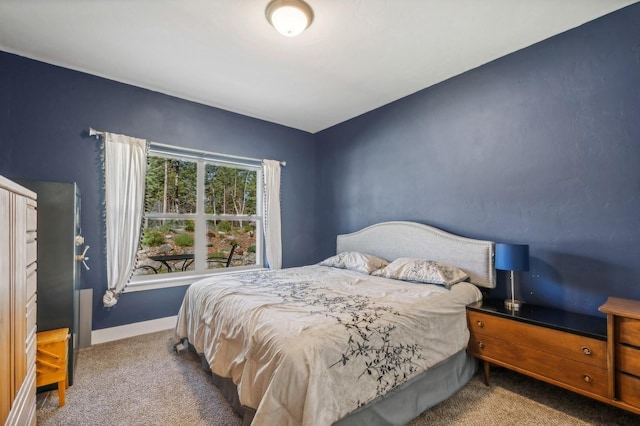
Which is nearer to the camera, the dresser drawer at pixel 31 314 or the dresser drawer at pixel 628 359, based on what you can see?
the dresser drawer at pixel 31 314

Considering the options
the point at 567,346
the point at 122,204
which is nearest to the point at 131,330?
the point at 122,204

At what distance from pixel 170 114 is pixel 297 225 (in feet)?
7.50

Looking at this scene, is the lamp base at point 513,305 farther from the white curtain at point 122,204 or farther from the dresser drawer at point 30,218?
the white curtain at point 122,204

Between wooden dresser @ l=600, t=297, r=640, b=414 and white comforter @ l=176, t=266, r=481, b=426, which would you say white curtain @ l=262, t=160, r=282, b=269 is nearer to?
white comforter @ l=176, t=266, r=481, b=426

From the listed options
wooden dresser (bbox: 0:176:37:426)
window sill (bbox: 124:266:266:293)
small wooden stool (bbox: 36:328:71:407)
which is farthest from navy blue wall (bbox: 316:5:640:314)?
small wooden stool (bbox: 36:328:71:407)

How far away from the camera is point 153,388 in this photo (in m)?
2.06

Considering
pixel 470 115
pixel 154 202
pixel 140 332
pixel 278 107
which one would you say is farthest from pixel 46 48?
pixel 470 115

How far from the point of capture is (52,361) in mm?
1865

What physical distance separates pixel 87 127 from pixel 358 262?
3186 mm

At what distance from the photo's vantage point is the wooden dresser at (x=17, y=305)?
99 centimetres

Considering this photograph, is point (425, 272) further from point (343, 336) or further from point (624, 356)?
point (343, 336)

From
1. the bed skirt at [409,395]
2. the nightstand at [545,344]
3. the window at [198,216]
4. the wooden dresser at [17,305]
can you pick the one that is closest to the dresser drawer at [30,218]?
the wooden dresser at [17,305]

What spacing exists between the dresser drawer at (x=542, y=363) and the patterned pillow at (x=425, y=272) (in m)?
0.47

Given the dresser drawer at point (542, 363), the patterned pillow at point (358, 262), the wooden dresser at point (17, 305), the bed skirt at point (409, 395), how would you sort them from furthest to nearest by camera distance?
1. the patterned pillow at point (358, 262)
2. the dresser drawer at point (542, 363)
3. the bed skirt at point (409, 395)
4. the wooden dresser at point (17, 305)
